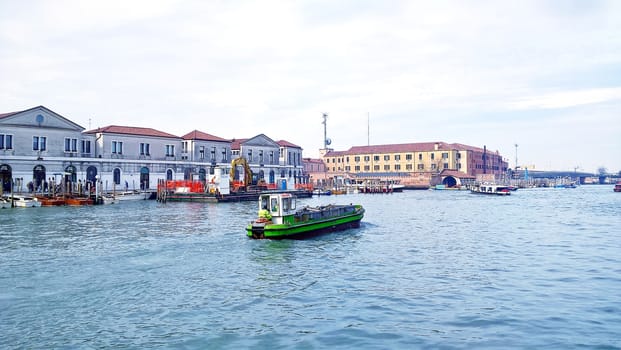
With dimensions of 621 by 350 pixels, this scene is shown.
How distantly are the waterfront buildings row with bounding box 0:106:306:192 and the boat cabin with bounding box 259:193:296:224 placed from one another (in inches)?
1251

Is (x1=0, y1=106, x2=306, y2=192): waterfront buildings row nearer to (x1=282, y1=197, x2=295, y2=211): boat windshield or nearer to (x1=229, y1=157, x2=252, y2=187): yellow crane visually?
(x1=229, y1=157, x2=252, y2=187): yellow crane

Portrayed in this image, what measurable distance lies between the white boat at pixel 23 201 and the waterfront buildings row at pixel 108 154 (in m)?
3.23

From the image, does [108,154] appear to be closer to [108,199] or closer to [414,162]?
[108,199]

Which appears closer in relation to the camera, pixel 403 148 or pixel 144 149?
pixel 144 149

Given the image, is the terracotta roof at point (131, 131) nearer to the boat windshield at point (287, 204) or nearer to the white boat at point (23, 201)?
the white boat at point (23, 201)

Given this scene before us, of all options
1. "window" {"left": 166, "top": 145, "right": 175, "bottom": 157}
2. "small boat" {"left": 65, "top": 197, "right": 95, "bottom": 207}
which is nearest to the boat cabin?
"small boat" {"left": 65, "top": 197, "right": 95, "bottom": 207}

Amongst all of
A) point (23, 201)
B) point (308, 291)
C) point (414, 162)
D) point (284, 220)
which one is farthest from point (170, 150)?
point (414, 162)

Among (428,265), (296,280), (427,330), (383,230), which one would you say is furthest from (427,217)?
(427,330)

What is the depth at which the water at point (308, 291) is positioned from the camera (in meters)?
10.9

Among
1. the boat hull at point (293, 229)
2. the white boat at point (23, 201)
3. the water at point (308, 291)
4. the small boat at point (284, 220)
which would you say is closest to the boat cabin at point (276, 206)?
the small boat at point (284, 220)

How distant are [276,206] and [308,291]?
10.9 meters

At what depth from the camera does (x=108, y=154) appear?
5944cm

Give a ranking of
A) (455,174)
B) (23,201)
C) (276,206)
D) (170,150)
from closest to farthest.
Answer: (276,206)
(23,201)
(170,150)
(455,174)

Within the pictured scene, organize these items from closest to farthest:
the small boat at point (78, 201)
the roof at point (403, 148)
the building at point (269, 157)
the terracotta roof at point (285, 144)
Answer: the small boat at point (78, 201) < the building at point (269, 157) < the terracotta roof at point (285, 144) < the roof at point (403, 148)
